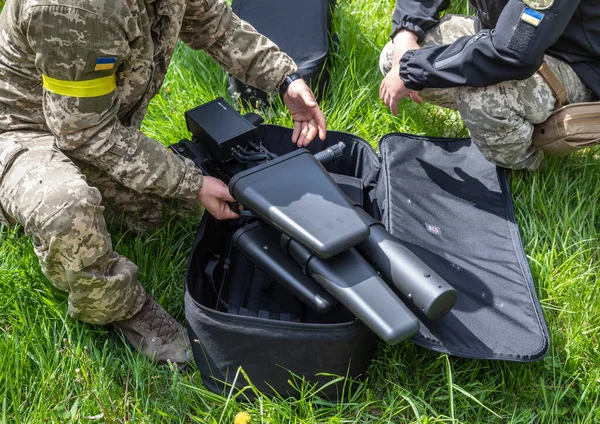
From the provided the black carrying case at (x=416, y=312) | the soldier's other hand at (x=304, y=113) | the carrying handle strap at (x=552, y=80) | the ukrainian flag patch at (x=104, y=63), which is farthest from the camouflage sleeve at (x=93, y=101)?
the carrying handle strap at (x=552, y=80)

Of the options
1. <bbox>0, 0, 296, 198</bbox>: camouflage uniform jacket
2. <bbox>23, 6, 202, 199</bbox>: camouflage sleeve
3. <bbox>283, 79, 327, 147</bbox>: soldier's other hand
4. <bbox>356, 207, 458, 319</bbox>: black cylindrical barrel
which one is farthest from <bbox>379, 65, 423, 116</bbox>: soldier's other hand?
<bbox>23, 6, 202, 199</bbox>: camouflage sleeve

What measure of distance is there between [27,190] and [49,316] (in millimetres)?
570

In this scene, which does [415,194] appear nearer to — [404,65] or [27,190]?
[404,65]

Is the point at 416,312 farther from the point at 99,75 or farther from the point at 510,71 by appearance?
the point at 99,75

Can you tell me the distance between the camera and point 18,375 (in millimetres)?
2326

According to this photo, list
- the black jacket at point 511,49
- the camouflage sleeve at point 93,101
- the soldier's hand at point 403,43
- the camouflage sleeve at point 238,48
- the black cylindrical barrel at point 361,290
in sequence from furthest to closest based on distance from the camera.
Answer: the soldier's hand at point 403,43 < the camouflage sleeve at point 238,48 < the black jacket at point 511,49 < the camouflage sleeve at point 93,101 < the black cylindrical barrel at point 361,290

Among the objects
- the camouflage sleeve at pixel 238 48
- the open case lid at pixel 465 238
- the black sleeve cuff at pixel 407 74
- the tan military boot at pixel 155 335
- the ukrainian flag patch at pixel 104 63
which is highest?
the ukrainian flag patch at pixel 104 63

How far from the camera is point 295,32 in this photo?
365cm

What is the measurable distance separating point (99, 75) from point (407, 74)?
1361 mm

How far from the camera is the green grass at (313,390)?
7.44 ft

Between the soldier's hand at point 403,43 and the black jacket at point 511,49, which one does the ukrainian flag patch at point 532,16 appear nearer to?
the black jacket at point 511,49

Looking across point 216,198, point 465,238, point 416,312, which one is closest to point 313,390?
point 416,312

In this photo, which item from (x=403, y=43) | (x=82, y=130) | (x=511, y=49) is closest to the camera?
(x=82, y=130)

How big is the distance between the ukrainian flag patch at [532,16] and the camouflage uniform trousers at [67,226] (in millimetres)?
1723
